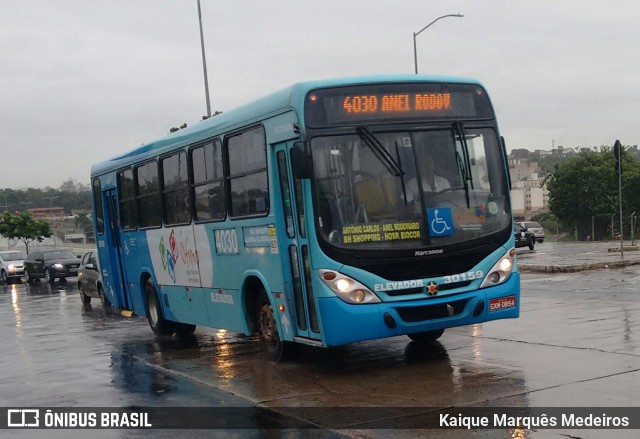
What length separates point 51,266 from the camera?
41250 millimetres

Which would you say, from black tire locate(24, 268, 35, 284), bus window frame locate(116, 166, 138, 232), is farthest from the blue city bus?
black tire locate(24, 268, 35, 284)

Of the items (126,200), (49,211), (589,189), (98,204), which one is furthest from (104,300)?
(49,211)

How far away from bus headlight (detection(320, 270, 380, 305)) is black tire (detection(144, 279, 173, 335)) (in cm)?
653

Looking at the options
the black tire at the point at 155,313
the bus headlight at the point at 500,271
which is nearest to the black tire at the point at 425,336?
the bus headlight at the point at 500,271

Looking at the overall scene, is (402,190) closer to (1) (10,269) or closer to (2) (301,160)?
(2) (301,160)

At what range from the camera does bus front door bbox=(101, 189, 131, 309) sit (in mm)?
17386

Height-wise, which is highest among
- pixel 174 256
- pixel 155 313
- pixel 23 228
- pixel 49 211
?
pixel 49 211

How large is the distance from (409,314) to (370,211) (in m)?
1.22

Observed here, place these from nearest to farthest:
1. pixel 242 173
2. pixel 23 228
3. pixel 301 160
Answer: pixel 301 160
pixel 242 173
pixel 23 228

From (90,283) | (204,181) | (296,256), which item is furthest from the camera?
(90,283)

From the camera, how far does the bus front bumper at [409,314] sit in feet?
31.4

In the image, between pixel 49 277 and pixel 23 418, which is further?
pixel 49 277

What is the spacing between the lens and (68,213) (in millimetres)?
104750

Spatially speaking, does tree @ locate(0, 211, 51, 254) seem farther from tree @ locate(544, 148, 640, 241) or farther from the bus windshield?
the bus windshield
